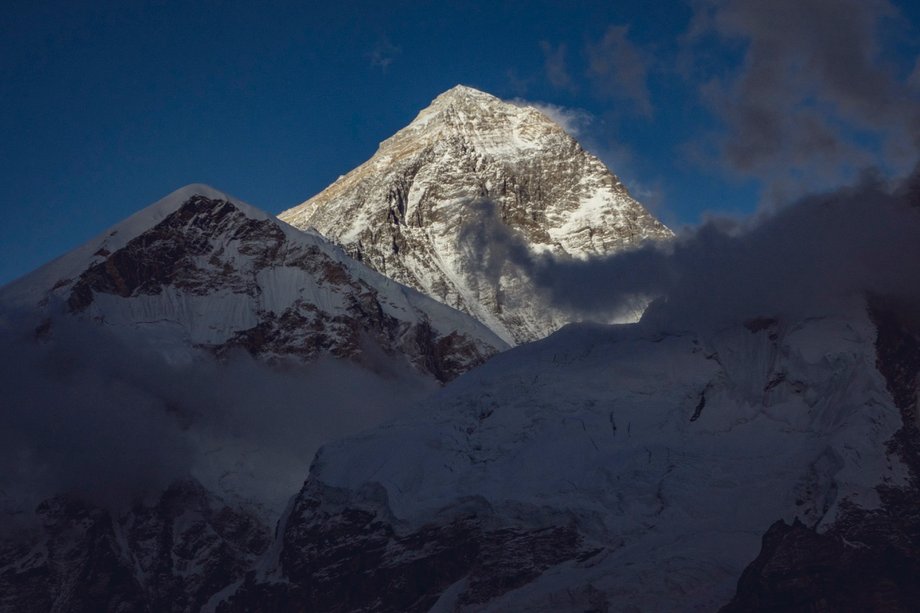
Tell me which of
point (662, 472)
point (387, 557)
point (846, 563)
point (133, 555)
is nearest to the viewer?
point (846, 563)

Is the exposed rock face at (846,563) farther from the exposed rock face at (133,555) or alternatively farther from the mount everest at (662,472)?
the exposed rock face at (133,555)

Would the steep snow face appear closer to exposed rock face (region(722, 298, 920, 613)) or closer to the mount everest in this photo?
the mount everest

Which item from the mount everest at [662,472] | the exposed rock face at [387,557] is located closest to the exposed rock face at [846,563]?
the mount everest at [662,472]

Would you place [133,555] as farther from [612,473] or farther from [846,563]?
[846,563]

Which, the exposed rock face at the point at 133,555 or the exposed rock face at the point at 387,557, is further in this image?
the exposed rock face at the point at 133,555

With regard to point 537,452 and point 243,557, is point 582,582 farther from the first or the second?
point 243,557

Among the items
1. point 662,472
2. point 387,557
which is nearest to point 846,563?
point 662,472
